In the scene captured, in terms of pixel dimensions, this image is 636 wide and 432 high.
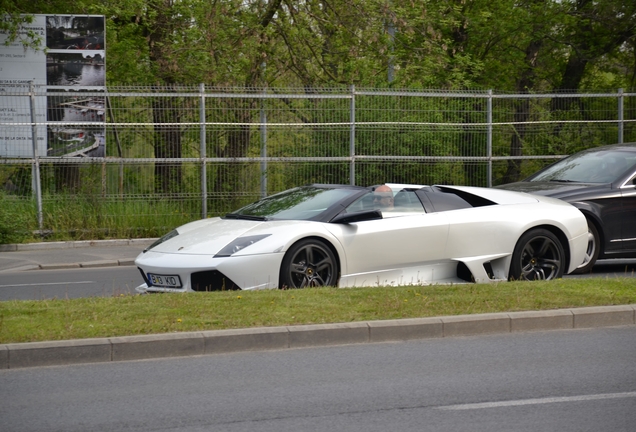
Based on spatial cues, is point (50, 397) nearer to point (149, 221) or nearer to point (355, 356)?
point (355, 356)

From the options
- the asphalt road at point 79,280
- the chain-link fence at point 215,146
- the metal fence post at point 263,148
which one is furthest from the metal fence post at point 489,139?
the asphalt road at point 79,280

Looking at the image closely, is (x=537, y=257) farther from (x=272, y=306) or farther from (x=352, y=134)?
(x=352, y=134)

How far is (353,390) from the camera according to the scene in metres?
6.37

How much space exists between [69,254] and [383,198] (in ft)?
24.6

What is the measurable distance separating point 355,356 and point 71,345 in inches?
88.0

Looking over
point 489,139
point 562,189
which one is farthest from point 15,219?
point 562,189

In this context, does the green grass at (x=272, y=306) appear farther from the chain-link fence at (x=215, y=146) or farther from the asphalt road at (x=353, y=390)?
the chain-link fence at (x=215, y=146)

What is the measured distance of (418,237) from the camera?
33.7ft

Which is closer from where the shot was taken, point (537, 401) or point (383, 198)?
point (537, 401)

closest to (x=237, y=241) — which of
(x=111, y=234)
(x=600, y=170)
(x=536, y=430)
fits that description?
(x=536, y=430)

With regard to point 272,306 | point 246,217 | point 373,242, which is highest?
point 246,217

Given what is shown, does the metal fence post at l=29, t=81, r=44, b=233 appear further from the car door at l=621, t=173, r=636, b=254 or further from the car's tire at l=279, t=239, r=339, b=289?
the car door at l=621, t=173, r=636, b=254

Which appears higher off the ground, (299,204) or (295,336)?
(299,204)

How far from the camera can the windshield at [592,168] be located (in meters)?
12.9
